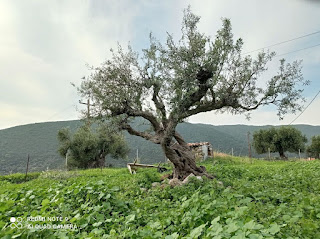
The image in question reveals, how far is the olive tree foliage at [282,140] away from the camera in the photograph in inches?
1567

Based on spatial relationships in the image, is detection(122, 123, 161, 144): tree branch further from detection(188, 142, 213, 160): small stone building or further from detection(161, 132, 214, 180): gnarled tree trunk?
detection(188, 142, 213, 160): small stone building

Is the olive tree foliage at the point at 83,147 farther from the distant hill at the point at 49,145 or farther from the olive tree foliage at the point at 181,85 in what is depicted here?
the olive tree foliage at the point at 181,85

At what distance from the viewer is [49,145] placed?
56.2 meters

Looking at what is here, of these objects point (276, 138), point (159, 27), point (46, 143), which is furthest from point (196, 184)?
point (46, 143)

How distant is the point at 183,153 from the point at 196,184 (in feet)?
9.21

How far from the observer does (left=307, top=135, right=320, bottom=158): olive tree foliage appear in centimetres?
4900

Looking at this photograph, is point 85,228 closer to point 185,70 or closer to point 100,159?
point 185,70

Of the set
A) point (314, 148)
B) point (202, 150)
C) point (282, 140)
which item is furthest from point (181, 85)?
point (314, 148)

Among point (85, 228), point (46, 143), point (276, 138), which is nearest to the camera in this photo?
point (85, 228)

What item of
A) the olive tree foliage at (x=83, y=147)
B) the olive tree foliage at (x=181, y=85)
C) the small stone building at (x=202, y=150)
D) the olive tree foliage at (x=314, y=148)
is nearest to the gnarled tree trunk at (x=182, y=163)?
the olive tree foliage at (x=181, y=85)

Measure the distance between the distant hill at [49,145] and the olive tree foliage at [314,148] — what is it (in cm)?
535

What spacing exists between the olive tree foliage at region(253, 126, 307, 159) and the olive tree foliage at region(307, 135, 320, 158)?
1115 cm

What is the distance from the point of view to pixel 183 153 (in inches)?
510

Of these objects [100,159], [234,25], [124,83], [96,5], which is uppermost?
[234,25]
